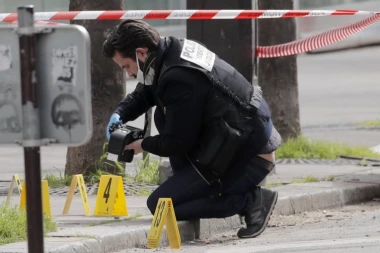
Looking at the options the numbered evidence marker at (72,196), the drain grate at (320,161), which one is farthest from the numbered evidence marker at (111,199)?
the drain grate at (320,161)

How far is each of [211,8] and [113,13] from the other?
720 mm

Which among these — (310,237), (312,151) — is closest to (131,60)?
(310,237)

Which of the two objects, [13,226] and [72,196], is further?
[72,196]

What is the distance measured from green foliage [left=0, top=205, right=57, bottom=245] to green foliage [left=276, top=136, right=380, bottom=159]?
413cm

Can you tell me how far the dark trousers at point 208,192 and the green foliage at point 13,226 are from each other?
0.73 metres

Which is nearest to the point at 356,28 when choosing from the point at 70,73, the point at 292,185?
the point at 292,185

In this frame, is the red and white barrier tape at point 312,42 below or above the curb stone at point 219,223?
above

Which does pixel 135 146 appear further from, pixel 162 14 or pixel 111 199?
pixel 162 14

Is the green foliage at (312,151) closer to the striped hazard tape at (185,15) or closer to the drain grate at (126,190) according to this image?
the striped hazard tape at (185,15)

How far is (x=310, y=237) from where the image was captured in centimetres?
681

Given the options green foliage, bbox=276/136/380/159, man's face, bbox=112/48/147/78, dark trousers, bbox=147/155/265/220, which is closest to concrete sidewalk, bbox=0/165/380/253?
dark trousers, bbox=147/155/265/220

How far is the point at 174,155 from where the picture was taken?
6727 mm

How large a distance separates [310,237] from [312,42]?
3785 millimetres

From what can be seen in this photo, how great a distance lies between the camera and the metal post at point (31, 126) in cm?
438
